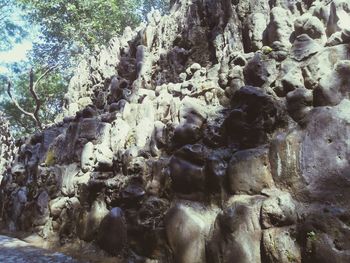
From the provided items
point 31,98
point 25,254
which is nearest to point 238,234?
point 25,254

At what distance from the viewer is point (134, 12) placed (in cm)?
2239

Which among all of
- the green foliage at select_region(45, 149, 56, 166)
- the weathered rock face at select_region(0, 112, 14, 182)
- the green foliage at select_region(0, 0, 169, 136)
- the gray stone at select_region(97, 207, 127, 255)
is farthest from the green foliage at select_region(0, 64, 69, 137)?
the gray stone at select_region(97, 207, 127, 255)

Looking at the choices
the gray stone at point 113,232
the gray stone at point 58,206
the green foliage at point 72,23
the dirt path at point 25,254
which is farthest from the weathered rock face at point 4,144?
the gray stone at point 113,232

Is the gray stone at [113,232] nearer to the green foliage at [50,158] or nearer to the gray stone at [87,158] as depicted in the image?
the gray stone at [87,158]

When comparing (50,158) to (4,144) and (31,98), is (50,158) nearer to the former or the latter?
(4,144)

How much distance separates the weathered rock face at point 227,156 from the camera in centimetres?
394

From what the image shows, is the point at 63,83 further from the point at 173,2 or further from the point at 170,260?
the point at 170,260

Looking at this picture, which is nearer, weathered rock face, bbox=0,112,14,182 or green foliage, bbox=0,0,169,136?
weathered rock face, bbox=0,112,14,182

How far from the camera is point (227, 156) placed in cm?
495

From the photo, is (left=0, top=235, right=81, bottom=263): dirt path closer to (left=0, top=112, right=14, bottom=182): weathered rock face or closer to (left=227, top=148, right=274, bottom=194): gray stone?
(left=227, top=148, right=274, bottom=194): gray stone

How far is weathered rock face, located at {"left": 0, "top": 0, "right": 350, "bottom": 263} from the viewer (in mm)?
3943

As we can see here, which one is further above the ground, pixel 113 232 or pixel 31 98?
pixel 31 98

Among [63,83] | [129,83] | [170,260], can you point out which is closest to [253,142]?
[170,260]

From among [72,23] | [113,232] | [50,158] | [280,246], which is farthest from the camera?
[72,23]
